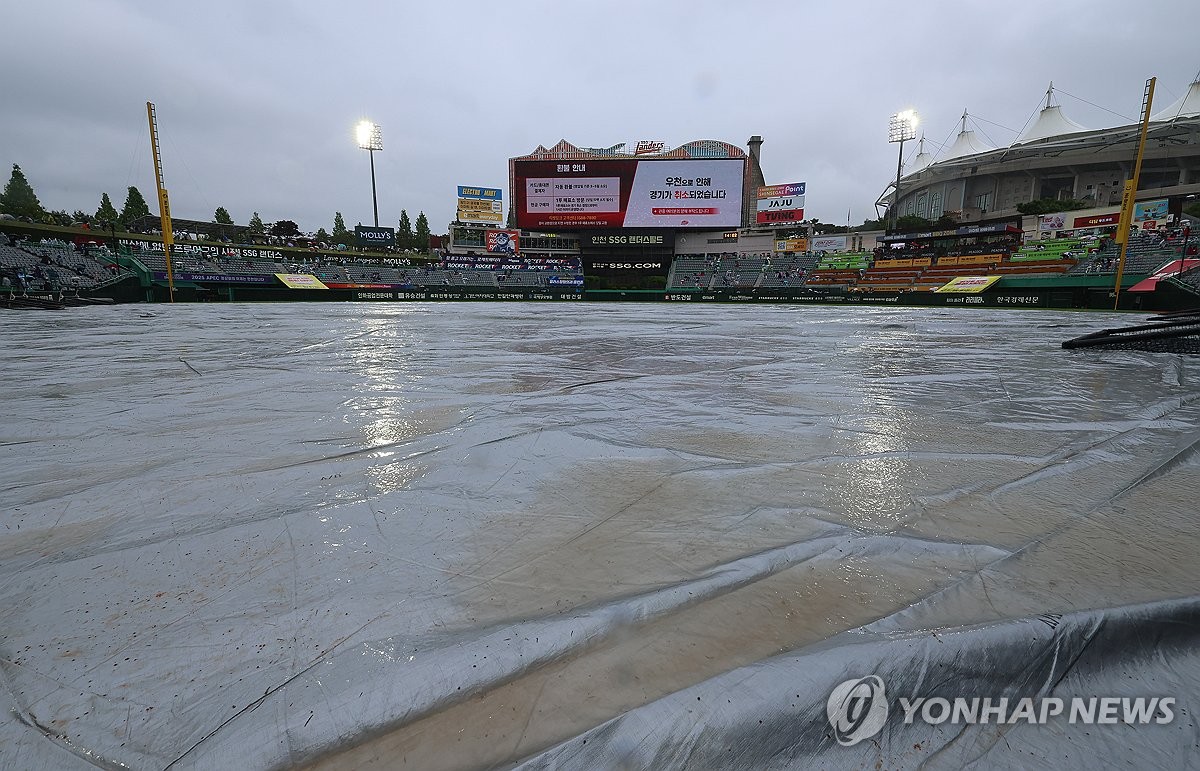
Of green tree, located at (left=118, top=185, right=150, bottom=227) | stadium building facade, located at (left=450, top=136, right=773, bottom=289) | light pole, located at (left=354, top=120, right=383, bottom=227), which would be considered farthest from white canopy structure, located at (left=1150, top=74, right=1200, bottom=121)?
green tree, located at (left=118, top=185, right=150, bottom=227)

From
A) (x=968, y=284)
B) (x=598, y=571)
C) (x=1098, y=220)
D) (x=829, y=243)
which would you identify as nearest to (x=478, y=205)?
(x=829, y=243)

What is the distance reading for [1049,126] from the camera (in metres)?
57.0

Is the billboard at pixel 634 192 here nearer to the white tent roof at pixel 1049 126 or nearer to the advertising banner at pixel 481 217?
the advertising banner at pixel 481 217

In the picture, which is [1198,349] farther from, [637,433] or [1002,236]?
[1002,236]

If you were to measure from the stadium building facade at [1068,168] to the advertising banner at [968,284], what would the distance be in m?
18.8

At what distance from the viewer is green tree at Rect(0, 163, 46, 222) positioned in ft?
173

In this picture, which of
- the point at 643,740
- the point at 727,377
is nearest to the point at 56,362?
the point at 727,377

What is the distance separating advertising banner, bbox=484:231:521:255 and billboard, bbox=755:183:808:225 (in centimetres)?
2288

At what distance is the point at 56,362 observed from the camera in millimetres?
5355

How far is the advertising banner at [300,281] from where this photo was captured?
31219 millimetres

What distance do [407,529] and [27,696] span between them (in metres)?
0.86

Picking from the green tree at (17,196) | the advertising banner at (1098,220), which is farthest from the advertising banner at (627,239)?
the green tree at (17,196)

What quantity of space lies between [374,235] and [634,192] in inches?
1065

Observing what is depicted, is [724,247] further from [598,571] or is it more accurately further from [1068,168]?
[598,571]
